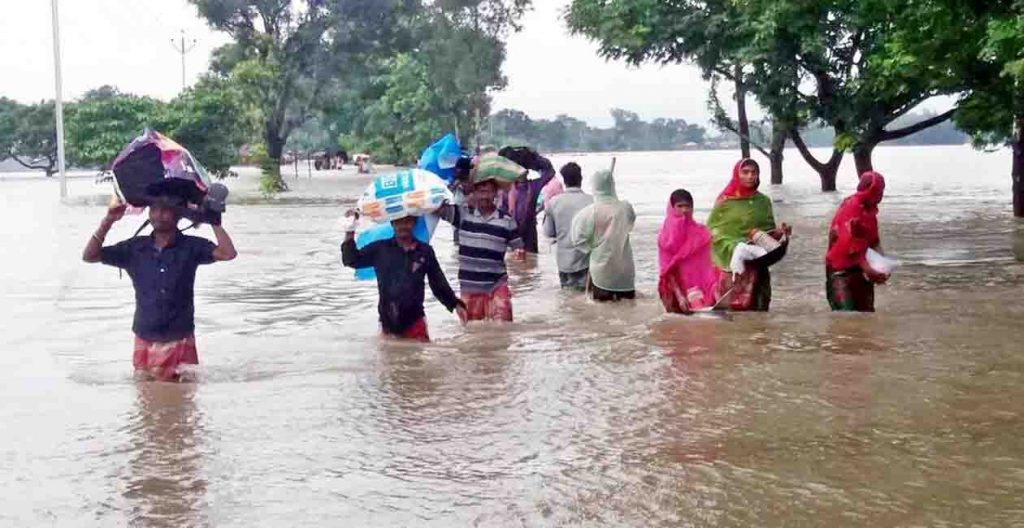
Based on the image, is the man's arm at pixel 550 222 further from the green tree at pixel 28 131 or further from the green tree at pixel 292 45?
the green tree at pixel 28 131

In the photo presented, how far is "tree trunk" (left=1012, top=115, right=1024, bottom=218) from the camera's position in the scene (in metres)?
21.1

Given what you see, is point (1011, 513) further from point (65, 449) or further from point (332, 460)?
point (65, 449)

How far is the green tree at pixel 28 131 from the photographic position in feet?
247

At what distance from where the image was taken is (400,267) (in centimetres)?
786

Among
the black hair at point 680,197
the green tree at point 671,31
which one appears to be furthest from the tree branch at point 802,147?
the black hair at point 680,197

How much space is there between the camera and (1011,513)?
4723mm

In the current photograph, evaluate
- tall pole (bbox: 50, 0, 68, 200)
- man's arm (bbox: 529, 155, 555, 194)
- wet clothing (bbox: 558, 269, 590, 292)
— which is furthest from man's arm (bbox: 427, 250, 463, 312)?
tall pole (bbox: 50, 0, 68, 200)

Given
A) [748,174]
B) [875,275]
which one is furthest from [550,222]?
[875,275]

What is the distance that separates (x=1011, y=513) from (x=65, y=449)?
167 inches

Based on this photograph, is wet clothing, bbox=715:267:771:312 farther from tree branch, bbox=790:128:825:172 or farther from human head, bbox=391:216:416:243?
tree branch, bbox=790:128:825:172

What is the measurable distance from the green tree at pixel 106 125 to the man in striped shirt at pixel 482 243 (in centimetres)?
4376

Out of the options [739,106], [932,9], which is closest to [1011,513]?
[932,9]

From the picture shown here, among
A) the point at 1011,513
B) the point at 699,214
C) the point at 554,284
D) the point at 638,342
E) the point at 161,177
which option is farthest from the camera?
the point at 699,214

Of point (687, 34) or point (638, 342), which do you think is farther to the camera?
point (687, 34)
